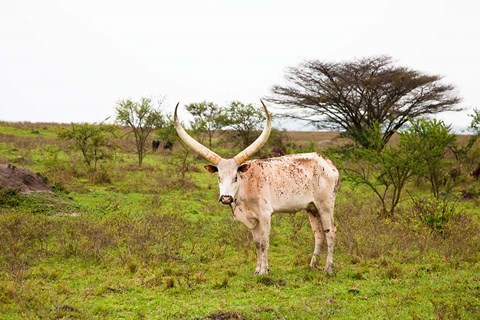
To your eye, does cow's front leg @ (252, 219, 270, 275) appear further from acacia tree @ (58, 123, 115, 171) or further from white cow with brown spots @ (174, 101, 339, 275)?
acacia tree @ (58, 123, 115, 171)

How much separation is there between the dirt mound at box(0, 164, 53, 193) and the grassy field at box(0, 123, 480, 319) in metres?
0.39

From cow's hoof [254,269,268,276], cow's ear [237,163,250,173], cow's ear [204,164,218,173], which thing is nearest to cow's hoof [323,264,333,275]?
cow's hoof [254,269,268,276]

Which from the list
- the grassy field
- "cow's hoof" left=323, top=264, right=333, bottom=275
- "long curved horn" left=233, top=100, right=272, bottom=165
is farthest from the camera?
"cow's hoof" left=323, top=264, right=333, bottom=275

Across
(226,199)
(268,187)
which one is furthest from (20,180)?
(226,199)

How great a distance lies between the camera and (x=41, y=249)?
8.96 metres

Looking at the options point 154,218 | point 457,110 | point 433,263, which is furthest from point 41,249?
point 457,110

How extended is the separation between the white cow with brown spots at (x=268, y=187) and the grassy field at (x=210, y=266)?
0.72 meters

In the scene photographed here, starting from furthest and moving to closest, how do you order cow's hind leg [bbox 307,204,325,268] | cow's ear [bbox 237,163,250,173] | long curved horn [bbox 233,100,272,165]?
cow's hind leg [bbox 307,204,325,268], long curved horn [bbox 233,100,272,165], cow's ear [bbox 237,163,250,173]

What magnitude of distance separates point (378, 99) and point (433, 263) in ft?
60.7

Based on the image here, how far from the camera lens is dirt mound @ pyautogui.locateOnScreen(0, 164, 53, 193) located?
41.8 feet

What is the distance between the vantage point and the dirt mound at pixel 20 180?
12742mm

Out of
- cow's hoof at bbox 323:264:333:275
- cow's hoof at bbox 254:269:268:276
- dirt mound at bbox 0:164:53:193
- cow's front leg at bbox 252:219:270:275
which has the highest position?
dirt mound at bbox 0:164:53:193

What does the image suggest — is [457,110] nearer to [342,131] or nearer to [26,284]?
[342,131]

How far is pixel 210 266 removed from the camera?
8.59 metres
